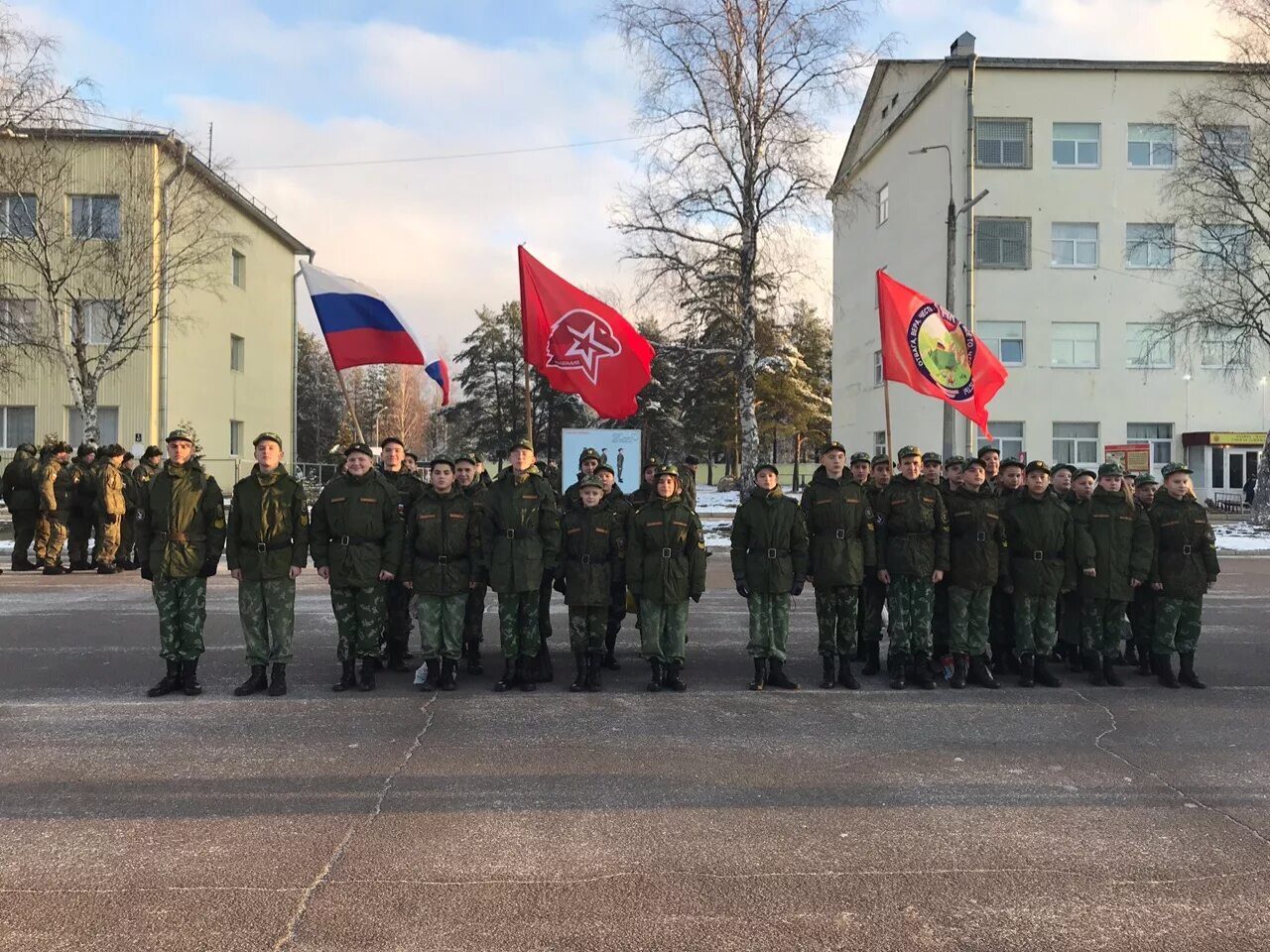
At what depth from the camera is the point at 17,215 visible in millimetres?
24094

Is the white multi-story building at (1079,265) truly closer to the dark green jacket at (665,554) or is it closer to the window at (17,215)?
the dark green jacket at (665,554)

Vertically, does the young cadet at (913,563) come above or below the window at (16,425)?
below

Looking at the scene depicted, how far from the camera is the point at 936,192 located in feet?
108

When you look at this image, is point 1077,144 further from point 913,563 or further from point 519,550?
point 519,550

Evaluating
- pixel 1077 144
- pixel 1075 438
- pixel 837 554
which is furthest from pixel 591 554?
pixel 1077 144

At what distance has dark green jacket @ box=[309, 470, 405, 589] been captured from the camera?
723 cm

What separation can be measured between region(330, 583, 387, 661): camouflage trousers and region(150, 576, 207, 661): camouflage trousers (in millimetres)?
1012

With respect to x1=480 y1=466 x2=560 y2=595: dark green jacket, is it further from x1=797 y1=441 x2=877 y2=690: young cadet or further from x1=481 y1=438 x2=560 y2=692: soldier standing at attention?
x1=797 y1=441 x2=877 y2=690: young cadet

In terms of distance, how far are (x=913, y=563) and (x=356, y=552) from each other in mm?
4449

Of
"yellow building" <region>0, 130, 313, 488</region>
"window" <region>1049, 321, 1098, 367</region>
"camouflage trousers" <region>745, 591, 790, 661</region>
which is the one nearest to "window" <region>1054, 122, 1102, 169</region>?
"window" <region>1049, 321, 1098, 367</region>

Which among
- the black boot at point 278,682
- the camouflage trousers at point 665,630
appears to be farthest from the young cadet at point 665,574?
the black boot at point 278,682

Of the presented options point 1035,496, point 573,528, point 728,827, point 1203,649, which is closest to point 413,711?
point 573,528

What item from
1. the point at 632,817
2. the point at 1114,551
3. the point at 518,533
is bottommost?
the point at 632,817

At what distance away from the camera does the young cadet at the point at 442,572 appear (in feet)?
23.9
